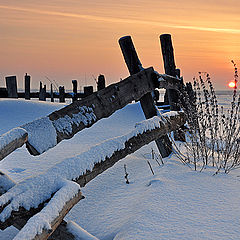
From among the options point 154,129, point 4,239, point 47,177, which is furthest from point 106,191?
point 47,177

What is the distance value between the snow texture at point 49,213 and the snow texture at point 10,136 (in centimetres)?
37

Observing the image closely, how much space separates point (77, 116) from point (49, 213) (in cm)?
81

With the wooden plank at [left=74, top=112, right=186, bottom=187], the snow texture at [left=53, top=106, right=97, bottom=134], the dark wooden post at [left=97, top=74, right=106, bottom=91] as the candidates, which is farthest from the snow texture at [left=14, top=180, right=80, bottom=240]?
the dark wooden post at [left=97, top=74, right=106, bottom=91]

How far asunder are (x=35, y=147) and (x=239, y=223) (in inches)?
62.4

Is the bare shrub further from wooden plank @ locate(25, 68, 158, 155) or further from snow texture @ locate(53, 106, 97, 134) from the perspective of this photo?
snow texture @ locate(53, 106, 97, 134)

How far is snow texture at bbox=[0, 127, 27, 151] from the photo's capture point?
167 cm

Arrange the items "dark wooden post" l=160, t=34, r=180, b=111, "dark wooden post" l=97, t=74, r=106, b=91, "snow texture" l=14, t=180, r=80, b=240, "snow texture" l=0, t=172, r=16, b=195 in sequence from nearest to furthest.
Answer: "snow texture" l=14, t=180, r=80, b=240
"snow texture" l=0, t=172, r=16, b=195
"dark wooden post" l=160, t=34, r=180, b=111
"dark wooden post" l=97, t=74, r=106, b=91

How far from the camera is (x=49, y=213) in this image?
1.51m

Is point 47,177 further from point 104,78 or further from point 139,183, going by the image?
point 104,78

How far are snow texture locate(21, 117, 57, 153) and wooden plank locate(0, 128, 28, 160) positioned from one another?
0.06 meters

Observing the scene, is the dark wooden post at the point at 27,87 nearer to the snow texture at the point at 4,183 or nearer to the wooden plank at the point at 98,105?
the wooden plank at the point at 98,105

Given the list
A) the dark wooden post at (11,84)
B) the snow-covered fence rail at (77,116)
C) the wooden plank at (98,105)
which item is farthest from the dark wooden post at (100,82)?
the snow-covered fence rail at (77,116)

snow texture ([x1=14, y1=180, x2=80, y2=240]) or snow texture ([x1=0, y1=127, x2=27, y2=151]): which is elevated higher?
snow texture ([x1=0, y1=127, x2=27, y2=151])

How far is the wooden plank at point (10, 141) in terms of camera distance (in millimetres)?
1661
